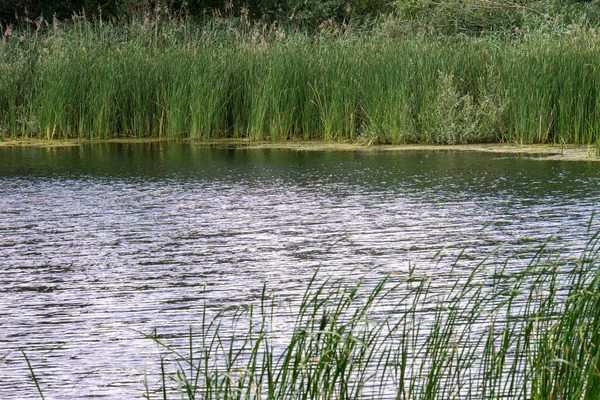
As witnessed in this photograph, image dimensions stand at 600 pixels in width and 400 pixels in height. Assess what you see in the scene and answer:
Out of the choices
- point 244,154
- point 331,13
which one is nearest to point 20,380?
point 244,154

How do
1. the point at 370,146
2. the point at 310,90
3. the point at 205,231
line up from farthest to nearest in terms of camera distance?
the point at 310,90 → the point at 370,146 → the point at 205,231

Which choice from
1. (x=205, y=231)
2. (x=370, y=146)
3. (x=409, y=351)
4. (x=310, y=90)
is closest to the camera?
(x=409, y=351)

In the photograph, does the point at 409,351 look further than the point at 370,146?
No

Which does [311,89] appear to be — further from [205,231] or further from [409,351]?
[409,351]

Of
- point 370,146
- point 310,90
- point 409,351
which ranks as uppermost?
point 310,90

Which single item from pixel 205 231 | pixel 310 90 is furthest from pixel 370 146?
pixel 205 231

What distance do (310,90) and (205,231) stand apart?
6848 mm

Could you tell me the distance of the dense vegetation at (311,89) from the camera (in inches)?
503

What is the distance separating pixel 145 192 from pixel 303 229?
8.62ft

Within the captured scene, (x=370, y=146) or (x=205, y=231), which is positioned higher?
(x=370, y=146)

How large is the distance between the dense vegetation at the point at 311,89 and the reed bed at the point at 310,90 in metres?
0.02

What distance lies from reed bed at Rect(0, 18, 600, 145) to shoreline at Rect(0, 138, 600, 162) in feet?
0.73

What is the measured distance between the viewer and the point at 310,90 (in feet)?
45.8

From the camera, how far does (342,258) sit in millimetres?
6227
